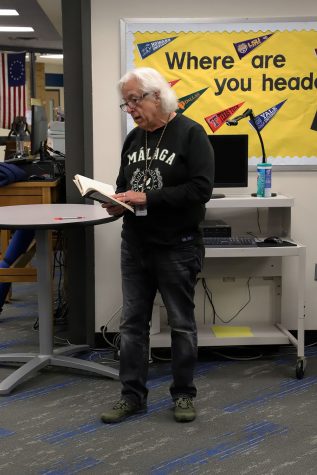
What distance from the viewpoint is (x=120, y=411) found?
2619 mm

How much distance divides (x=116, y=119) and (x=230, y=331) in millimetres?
1298

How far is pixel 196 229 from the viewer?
2566 millimetres

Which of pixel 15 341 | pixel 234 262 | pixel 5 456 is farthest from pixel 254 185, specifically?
pixel 5 456

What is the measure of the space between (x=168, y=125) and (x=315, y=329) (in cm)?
175

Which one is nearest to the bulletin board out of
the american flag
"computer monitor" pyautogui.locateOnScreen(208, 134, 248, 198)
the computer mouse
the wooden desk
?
"computer monitor" pyautogui.locateOnScreen(208, 134, 248, 198)

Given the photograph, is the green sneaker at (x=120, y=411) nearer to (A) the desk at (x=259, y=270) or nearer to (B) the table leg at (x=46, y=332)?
(B) the table leg at (x=46, y=332)

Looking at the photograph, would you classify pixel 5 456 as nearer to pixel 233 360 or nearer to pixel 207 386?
pixel 207 386

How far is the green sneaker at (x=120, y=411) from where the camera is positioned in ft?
8.52

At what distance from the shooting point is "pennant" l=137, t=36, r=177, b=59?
344cm

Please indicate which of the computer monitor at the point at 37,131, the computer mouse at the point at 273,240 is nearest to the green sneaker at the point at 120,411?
the computer mouse at the point at 273,240

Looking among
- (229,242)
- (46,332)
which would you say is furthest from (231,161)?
(46,332)

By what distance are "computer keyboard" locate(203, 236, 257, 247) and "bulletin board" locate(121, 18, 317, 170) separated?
1.67 ft

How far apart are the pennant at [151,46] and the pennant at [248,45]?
35 cm

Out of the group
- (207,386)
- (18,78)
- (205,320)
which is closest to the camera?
(207,386)
